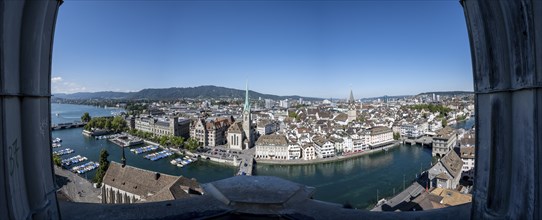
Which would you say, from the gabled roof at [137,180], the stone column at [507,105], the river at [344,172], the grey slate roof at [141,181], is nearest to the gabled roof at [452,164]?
the river at [344,172]

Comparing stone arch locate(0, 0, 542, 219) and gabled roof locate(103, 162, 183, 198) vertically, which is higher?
stone arch locate(0, 0, 542, 219)

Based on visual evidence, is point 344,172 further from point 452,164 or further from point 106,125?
point 106,125

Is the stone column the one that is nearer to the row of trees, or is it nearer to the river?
the river

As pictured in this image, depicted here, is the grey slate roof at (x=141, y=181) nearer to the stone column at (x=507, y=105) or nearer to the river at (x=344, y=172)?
the stone column at (x=507, y=105)

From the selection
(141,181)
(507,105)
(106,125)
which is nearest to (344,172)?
(141,181)

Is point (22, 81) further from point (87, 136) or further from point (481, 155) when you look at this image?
point (87, 136)

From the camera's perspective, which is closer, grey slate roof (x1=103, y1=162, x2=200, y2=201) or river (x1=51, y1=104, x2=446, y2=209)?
grey slate roof (x1=103, y1=162, x2=200, y2=201)

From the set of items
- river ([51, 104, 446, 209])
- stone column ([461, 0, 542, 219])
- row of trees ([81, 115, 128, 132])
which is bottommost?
river ([51, 104, 446, 209])

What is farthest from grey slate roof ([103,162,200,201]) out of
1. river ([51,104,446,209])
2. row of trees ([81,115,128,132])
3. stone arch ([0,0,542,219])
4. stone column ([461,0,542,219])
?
row of trees ([81,115,128,132])

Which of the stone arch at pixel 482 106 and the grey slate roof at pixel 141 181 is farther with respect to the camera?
the grey slate roof at pixel 141 181
